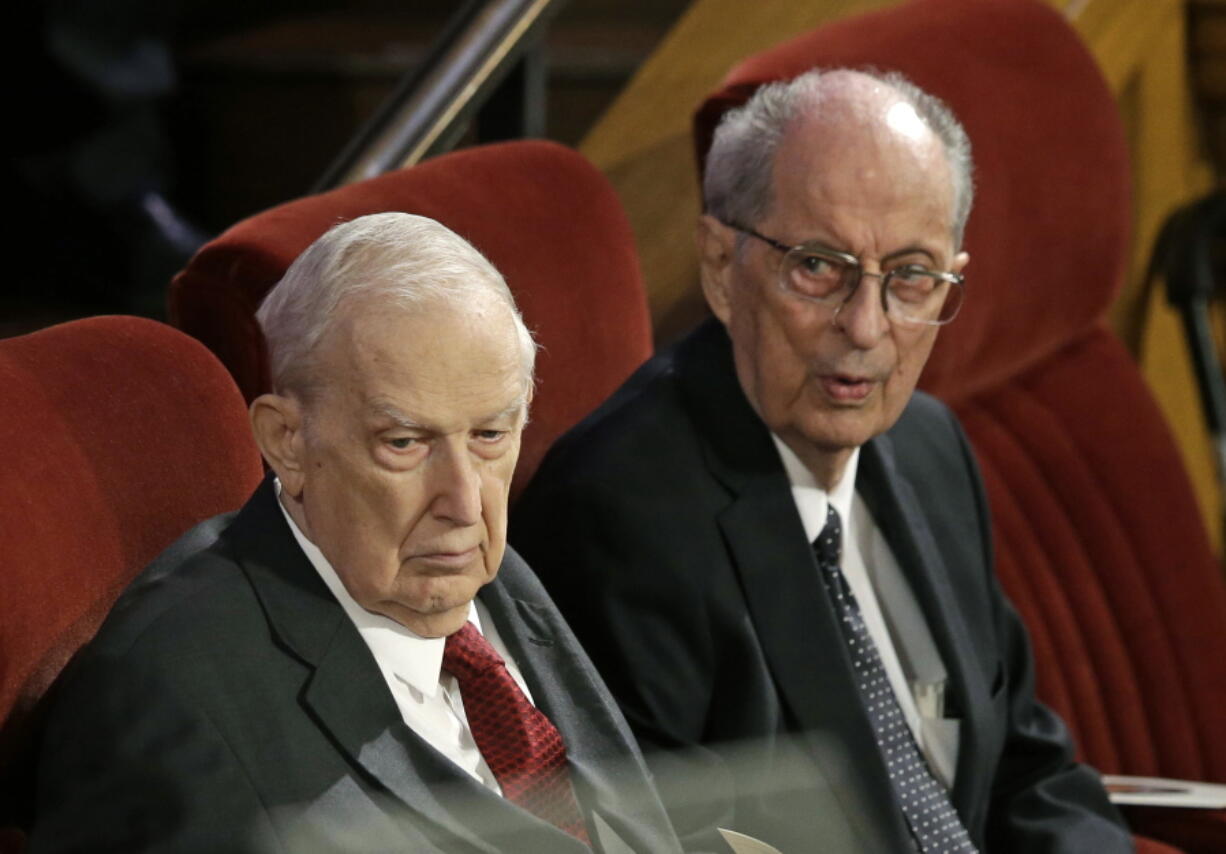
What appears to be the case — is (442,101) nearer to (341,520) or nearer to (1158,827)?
(341,520)

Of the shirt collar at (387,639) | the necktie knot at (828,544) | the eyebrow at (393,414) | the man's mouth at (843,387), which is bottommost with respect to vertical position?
the shirt collar at (387,639)

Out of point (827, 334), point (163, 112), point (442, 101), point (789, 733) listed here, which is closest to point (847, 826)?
point (789, 733)

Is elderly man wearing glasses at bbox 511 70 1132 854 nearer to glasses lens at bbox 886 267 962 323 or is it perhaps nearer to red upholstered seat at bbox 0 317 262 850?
glasses lens at bbox 886 267 962 323

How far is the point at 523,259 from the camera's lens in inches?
69.0

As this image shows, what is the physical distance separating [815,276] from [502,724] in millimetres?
602

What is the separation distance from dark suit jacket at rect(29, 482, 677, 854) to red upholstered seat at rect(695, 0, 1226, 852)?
1.11m

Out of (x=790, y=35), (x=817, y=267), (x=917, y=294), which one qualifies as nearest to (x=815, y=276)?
(x=817, y=267)

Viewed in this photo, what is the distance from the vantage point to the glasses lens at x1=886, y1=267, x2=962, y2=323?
70.1 inches

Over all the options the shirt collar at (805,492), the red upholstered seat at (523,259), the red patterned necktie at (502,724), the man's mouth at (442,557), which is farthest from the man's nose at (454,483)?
the shirt collar at (805,492)

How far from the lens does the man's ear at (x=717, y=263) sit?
1820 millimetres

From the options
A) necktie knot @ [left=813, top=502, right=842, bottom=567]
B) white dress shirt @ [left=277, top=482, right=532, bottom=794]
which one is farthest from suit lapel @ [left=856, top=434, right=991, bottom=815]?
white dress shirt @ [left=277, top=482, right=532, bottom=794]

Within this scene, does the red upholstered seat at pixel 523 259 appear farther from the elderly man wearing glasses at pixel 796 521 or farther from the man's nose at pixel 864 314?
the man's nose at pixel 864 314

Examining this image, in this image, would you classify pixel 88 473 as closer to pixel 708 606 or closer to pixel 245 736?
pixel 245 736

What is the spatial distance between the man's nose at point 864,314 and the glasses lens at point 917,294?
0.02 metres
